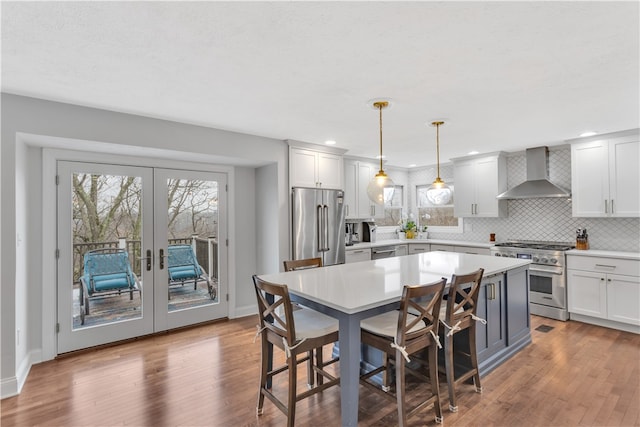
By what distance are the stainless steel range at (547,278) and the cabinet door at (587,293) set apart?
2.9 inches

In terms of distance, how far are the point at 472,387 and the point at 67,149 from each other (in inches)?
174

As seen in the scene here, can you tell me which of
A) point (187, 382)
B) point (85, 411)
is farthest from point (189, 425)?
point (85, 411)

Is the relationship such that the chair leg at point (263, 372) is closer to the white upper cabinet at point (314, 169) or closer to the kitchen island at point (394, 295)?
the kitchen island at point (394, 295)

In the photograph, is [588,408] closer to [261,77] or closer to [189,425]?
[189,425]

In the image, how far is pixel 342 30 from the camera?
1761 mm

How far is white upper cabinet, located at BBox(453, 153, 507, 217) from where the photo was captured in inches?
204

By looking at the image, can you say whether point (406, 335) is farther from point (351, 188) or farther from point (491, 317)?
point (351, 188)

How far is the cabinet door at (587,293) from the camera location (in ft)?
13.1

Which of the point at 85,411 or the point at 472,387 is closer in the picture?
the point at 85,411

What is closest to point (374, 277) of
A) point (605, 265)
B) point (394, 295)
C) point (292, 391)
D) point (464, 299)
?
point (394, 295)

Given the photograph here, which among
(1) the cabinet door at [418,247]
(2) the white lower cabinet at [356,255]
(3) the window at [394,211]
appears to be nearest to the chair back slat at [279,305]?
(2) the white lower cabinet at [356,255]

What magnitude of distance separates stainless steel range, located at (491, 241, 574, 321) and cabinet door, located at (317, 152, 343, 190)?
2.71m

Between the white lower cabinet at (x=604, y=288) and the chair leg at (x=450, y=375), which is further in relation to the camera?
the white lower cabinet at (x=604, y=288)

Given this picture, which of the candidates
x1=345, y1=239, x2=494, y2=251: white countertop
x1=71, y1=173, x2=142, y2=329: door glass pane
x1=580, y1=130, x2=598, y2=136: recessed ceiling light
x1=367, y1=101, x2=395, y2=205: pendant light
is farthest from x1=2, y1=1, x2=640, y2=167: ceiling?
x1=345, y1=239, x2=494, y2=251: white countertop
